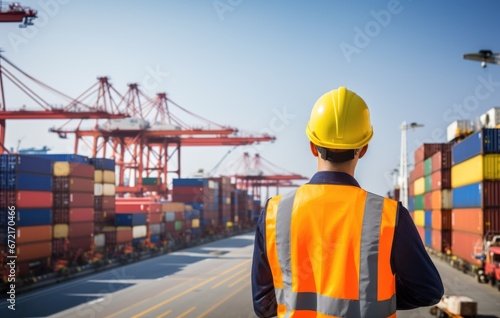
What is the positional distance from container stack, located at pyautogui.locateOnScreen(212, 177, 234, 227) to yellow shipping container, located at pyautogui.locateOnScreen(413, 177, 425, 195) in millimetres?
36984

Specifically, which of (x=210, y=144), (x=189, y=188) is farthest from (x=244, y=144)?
(x=189, y=188)

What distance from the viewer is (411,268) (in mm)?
2604

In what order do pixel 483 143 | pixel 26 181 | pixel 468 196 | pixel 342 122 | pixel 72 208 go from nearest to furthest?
pixel 342 122 → pixel 26 181 → pixel 483 143 → pixel 468 196 → pixel 72 208

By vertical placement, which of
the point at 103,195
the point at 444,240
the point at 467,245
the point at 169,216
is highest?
the point at 103,195

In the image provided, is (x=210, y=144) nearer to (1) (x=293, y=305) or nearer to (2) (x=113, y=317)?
(2) (x=113, y=317)

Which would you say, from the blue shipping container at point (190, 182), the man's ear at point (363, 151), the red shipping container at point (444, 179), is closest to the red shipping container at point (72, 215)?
the red shipping container at point (444, 179)

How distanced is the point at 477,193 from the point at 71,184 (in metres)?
28.3

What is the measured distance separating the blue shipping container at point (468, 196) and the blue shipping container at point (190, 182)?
4532 centimetres

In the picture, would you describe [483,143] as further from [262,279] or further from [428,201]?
[262,279]

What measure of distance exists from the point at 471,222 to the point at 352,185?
36230 millimetres

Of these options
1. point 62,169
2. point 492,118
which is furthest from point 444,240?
point 62,169

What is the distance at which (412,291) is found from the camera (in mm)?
2672

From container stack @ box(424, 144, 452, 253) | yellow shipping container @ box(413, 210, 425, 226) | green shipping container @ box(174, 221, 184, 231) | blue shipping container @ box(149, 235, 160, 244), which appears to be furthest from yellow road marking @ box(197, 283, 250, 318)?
green shipping container @ box(174, 221, 184, 231)

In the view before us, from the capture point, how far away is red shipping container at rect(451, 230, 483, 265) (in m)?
34.0
